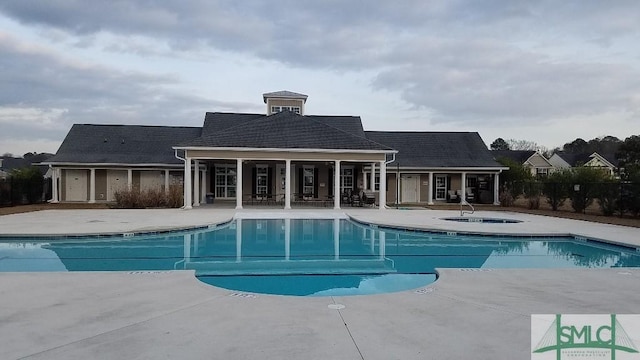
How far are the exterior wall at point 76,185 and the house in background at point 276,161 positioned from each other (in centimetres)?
5

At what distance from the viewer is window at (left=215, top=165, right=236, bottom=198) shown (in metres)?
27.4

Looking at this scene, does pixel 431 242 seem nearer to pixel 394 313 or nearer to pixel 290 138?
pixel 394 313

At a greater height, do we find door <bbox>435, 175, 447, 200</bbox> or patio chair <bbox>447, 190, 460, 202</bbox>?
door <bbox>435, 175, 447, 200</bbox>

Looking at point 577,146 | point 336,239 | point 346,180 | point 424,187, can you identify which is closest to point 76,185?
point 346,180

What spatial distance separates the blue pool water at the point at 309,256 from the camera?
7.96 m

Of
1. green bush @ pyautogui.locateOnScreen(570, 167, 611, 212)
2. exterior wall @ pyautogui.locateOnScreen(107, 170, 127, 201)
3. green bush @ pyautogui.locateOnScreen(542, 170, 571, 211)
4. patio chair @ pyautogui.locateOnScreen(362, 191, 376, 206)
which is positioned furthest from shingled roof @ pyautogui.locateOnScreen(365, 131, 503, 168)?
exterior wall @ pyautogui.locateOnScreen(107, 170, 127, 201)

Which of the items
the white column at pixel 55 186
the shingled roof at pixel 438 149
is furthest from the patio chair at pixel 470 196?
the white column at pixel 55 186

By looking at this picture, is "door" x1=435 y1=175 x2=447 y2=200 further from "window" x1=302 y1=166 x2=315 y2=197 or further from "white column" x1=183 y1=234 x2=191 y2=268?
"white column" x1=183 y1=234 x2=191 y2=268

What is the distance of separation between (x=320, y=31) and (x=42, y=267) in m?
13.6

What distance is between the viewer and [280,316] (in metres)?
4.98

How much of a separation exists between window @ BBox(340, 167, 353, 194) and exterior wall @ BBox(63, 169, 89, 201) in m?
15.4

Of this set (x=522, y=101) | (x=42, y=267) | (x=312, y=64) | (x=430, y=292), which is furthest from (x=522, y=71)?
(x=42, y=267)

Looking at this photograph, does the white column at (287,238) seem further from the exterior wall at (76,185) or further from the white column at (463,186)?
the exterior wall at (76,185)

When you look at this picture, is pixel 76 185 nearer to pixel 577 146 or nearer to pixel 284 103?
pixel 284 103
